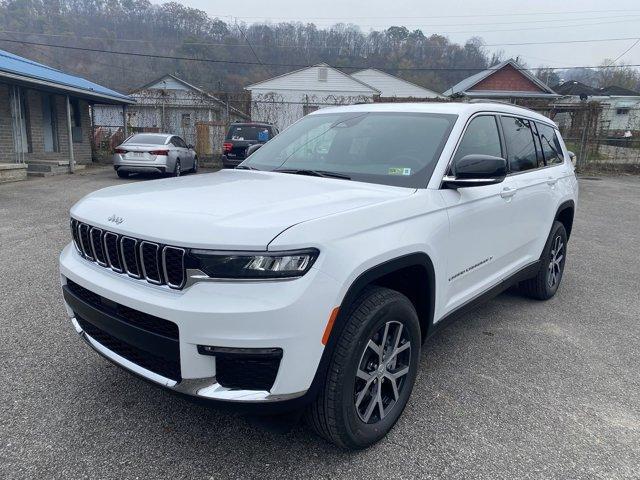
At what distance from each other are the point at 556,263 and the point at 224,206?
4100mm

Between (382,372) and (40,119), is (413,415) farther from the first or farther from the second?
(40,119)

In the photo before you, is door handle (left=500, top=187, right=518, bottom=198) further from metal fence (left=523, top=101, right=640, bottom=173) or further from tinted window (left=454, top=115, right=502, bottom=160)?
metal fence (left=523, top=101, right=640, bottom=173)

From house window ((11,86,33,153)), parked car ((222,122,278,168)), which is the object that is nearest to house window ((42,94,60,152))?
house window ((11,86,33,153))

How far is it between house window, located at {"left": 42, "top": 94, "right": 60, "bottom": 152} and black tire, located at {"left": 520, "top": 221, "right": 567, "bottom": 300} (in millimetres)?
18059

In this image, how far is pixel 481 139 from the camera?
3.66 metres

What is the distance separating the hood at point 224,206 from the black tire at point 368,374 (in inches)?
21.4

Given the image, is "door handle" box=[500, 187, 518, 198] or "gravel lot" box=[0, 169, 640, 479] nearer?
"gravel lot" box=[0, 169, 640, 479]

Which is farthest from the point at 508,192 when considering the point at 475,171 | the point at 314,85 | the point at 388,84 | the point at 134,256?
the point at 388,84

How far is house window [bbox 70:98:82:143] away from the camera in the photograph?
63.8ft

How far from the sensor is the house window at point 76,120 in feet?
63.8

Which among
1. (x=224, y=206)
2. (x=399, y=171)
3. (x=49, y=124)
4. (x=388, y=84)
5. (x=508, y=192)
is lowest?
(x=508, y=192)

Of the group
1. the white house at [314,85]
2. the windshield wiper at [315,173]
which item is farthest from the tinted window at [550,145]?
the white house at [314,85]

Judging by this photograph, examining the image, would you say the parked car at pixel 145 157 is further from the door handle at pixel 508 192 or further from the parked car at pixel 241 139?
the door handle at pixel 508 192

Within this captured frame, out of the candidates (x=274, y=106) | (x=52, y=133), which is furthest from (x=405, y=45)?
(x=52, y=133)
